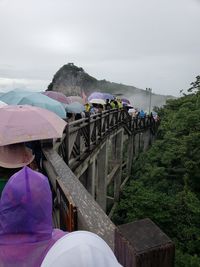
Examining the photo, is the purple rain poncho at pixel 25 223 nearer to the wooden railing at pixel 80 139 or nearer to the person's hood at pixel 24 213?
the person's hood at pixel 24 213

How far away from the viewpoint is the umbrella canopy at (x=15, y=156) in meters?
2.58

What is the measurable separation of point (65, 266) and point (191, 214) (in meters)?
9.71

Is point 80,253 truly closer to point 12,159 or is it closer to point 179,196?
point 12,159

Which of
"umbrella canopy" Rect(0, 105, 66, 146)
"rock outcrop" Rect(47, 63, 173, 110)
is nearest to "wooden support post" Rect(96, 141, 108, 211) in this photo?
"umbrella canopy" Rect(0, 105, 66, 146)

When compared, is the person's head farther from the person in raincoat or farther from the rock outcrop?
the rock outcrop

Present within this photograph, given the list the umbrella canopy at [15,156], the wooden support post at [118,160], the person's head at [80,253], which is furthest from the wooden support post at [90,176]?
the wooden support post at [118,160]

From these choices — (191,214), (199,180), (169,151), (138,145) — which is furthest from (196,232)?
(138,145)

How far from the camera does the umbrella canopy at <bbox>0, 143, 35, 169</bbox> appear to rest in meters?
2.58

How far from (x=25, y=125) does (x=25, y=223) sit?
5.48ft

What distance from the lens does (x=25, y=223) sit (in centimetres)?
131

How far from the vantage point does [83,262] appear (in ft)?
2.34

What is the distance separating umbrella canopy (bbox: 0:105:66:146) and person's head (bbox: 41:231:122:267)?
77.9 inches

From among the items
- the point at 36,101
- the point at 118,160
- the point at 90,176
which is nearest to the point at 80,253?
the point at 36,101

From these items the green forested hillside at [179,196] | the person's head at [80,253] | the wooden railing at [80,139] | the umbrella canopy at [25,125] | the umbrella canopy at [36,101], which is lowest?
A: the green forested hillside at [179,196]
